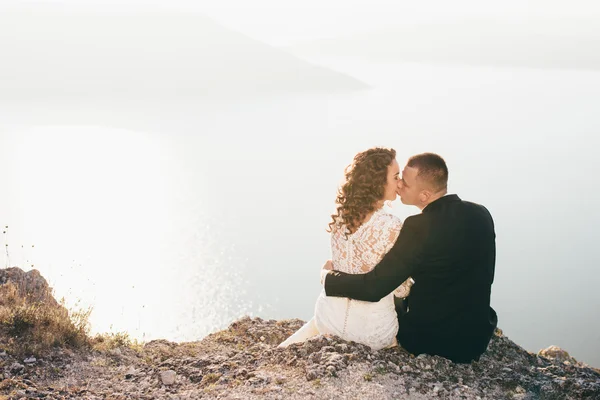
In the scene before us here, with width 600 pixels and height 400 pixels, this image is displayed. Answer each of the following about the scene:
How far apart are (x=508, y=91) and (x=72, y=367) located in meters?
196

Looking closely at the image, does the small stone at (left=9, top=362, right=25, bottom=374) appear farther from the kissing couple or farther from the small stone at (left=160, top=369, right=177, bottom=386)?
the kissing couple

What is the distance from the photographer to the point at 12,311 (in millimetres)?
6570

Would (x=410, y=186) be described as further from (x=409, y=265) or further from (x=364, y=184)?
(x=409, y=265)

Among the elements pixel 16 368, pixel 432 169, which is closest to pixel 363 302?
pixel 432 169

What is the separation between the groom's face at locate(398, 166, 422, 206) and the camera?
16.9 feet

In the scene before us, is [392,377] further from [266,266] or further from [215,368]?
[266,266]

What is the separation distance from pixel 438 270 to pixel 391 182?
34.5 inches

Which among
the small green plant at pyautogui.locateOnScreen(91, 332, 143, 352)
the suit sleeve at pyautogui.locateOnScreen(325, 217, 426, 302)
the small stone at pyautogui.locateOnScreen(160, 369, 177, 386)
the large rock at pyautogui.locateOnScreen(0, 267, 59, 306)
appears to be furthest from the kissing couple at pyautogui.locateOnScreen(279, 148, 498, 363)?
the large rock at pyautogui.locateOnScreen(0, 267, 59, 306)

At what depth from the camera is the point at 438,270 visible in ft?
16.9

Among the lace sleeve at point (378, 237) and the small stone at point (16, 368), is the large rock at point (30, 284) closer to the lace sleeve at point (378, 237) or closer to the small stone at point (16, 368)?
the small stone at point (16, 368)

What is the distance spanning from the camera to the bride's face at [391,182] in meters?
5.29

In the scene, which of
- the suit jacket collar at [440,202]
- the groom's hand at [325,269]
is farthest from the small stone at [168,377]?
the suit jacket collar at [440,202]

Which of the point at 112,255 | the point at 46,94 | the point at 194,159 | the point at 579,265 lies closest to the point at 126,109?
the point at 46,94

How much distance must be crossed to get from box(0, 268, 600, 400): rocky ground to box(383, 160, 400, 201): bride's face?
149 cm
